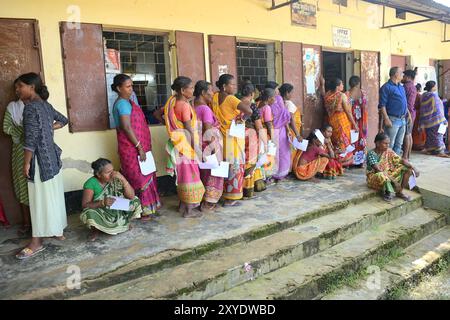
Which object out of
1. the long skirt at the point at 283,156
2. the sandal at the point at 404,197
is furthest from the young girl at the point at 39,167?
the sandal at the point at 404,197

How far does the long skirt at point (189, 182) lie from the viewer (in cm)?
404

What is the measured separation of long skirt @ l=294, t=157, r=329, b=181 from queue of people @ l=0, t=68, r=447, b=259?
0.05 feet

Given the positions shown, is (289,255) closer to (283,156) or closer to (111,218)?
(111,218)

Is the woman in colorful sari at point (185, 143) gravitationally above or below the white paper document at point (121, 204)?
above

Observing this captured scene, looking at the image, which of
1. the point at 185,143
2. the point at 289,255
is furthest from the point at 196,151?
the point at 289,255

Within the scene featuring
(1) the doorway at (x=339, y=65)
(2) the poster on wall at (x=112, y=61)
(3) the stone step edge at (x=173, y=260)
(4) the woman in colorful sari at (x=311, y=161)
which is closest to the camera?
(3) the stone step edge at (x=173, y=260)

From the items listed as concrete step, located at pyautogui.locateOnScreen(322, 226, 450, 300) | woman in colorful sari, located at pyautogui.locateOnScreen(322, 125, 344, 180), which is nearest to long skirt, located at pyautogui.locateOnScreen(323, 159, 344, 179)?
woman in colorful sari, located at pyautogui.locateOnScreen(322, 125, 344, 180)

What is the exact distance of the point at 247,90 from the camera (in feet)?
14.4

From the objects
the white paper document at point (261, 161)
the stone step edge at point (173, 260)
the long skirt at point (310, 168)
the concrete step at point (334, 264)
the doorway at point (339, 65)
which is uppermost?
the doorway at point (339, 65)

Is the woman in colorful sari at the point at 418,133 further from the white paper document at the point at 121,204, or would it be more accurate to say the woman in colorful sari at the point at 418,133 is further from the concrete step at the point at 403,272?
the white paper document at the point at 121,204

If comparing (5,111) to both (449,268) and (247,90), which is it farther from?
(449,268)

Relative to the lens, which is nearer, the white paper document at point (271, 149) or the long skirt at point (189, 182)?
the long skirt at point (189, 182)

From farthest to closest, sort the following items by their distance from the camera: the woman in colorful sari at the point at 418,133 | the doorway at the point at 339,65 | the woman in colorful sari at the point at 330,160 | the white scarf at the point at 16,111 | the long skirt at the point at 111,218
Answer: the woman in colorful sari at the point at 418,133 → the doorway at the point at 339,65 → the woman in colorful sari at the point at 330,160 → the white scarf at the point at 16,111 → the long skirt at the point at 111,218

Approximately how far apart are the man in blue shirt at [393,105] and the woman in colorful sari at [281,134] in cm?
177
